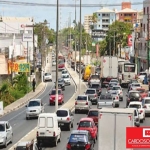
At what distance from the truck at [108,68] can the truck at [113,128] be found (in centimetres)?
5847

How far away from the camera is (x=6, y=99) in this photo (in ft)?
233

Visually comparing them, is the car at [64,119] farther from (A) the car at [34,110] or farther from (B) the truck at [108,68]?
(B) the truck at [108,68]

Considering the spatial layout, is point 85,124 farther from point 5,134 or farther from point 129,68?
point 129,68

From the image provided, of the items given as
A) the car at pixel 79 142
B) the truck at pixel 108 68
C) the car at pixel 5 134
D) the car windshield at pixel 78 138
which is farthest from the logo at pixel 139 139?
the truck at pixel 108 68

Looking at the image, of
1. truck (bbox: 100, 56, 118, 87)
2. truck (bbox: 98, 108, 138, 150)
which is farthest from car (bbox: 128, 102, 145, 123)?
truck (bbox: 100, 56, 118, 87)

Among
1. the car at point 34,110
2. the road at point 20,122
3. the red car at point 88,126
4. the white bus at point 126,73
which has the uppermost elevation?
the white bus at point 126,73

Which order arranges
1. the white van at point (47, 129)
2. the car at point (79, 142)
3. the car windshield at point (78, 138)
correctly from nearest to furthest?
the car at point (79, 142)
the car windshield at point (78, 138)
the white van at point (47, 129)

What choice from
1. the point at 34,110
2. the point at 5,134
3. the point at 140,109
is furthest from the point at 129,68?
the point at 5,134

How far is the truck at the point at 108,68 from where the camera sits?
→ 88.5 meters

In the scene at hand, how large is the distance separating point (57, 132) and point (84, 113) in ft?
63.2

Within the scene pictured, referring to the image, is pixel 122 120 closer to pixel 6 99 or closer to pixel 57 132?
pixel 57 132

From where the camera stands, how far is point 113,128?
94.8 ft

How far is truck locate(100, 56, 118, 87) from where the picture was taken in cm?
8850

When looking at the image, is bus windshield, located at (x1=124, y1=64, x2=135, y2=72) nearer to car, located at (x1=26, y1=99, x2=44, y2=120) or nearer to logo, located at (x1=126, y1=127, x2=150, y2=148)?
car, located at (x1=26, y1=99, x2=44, y2=120)
